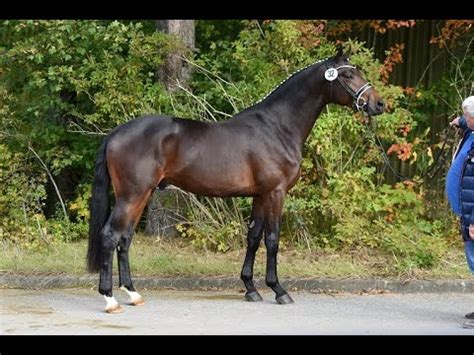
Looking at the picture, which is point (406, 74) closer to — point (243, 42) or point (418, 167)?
point (418, 167)

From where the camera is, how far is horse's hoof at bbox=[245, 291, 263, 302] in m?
8.61

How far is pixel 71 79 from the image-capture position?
37.4 feet

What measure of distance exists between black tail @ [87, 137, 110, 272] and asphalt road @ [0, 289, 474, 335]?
49 centimetres

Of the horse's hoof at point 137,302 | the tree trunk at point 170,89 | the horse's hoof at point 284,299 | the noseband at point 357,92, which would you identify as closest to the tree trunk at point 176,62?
the tree trunk at point 170,89

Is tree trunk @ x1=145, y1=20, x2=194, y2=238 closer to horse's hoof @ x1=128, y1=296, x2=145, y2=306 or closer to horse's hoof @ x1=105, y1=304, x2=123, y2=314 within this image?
horse's hoof @ x1=128, y1=296, x2=145, y2=306

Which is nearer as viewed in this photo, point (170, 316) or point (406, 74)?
point (170, 316)

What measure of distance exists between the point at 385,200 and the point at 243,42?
2829mm

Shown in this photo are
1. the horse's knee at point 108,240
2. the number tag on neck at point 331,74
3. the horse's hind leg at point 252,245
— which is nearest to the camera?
the horse's knee at point 108,240

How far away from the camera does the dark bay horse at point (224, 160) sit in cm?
813

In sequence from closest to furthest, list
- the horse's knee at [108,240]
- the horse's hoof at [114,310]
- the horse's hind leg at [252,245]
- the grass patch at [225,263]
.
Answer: the horse's hoof at [114,310] < the horse's knee at [108,240] < the horse's hind leg at [252,245] < the grass patch at [225,263]

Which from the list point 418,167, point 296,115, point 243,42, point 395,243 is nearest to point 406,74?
point 418,167

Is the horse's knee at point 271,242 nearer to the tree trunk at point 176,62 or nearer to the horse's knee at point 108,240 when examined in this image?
the horse's knee at point 108,240

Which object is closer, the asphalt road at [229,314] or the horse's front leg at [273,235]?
the asphalt road at [229,314]

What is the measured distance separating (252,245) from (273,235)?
13.5 inches
